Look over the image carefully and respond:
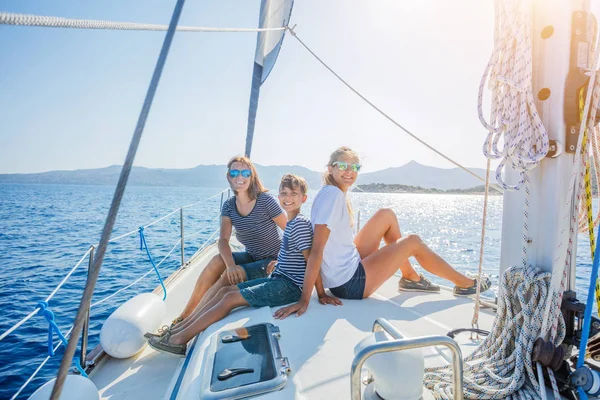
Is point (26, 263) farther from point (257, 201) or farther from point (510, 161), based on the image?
point (510, 161)

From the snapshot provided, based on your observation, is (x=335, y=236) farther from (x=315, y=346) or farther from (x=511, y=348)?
(x=511, y=348)

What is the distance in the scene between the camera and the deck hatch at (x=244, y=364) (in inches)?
51.5

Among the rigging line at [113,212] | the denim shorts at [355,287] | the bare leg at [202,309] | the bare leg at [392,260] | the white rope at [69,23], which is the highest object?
the white rope at [69,23]

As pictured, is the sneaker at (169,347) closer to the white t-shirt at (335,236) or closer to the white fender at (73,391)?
the white fender at (73,391)

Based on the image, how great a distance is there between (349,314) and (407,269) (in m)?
0.89

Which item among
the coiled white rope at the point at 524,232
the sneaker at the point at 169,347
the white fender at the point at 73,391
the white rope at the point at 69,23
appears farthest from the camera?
the sneaker at the point at 169,347

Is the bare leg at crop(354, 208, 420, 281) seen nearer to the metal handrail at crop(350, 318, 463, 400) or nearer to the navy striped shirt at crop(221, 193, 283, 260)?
the navy striped shirt at crop(221, 193, 283, 260)

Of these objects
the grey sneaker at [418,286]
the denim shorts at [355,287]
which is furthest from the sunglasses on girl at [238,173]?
the grey sneaker at [418,286]

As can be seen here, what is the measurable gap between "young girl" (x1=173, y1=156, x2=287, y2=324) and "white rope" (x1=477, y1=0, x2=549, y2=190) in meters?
1.80

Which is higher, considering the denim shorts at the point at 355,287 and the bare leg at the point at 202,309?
the denim shorts at the point at 355,287

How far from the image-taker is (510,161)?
1.29 meters

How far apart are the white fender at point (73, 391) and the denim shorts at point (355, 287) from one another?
1473mm

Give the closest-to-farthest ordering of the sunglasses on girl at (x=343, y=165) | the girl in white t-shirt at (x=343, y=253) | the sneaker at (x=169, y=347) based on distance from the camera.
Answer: the sneaker at (x=169, y=347)
the girl in white t-shirt at (x=343, y=253)
the sunglasses on girl at (x=343, y=165)

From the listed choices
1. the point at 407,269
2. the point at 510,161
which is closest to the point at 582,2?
the point at 510,161
